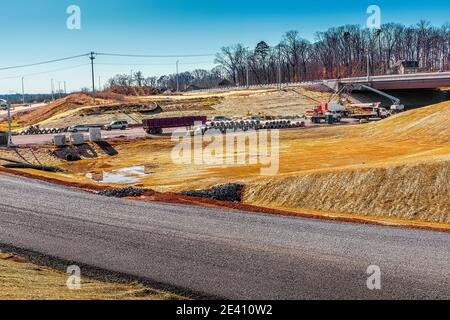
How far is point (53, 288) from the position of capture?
15.9 m

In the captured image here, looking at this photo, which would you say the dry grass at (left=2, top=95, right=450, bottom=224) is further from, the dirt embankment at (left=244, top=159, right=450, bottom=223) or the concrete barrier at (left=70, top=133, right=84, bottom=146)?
the concrete barrier at (left=70, top=133, right=84, bottom=146)

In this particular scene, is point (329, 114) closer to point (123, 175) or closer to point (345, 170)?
point (123, 175)

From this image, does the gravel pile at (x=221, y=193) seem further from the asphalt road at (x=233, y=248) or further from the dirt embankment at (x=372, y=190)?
the asphalt road at (x=233, y=248)

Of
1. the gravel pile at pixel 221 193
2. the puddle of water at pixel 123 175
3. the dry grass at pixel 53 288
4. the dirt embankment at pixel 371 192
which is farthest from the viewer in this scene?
the puddle of water at pixel 123 175

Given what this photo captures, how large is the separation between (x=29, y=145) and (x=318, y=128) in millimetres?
40217

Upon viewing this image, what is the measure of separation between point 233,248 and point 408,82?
97.2 m

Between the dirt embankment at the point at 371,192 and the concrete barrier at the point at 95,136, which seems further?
the concrete barrier at the point at 95,136

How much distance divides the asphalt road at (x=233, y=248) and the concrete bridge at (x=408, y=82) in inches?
3398

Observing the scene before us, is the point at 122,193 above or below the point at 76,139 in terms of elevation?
below

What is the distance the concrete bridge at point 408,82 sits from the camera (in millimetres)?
101719

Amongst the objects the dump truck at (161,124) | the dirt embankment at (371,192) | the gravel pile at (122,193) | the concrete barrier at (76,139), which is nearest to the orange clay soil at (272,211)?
the gravel pile at (122,193)

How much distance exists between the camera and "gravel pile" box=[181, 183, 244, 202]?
34.2 metres

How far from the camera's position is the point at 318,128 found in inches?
3007

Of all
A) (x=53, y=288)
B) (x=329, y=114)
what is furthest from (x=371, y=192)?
(x=329, y=114)
